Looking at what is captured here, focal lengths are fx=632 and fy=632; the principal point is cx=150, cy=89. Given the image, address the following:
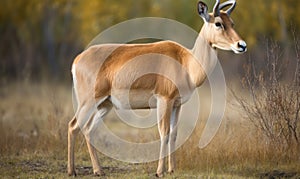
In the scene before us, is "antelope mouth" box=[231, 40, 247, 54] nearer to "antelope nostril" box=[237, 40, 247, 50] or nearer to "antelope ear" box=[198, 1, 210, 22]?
"antelope nostril" box=[237, 40, 247, 50]

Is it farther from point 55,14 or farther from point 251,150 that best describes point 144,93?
point 55,14

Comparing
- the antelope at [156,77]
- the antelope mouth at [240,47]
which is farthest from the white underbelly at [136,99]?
the antelope mouth at [240,47]

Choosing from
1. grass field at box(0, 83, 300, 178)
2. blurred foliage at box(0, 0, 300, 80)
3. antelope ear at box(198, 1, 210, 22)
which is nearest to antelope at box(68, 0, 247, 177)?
antelope ear at box(198, 1, 210, 22)

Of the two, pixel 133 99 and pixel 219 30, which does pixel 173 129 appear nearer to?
pixel 133 99

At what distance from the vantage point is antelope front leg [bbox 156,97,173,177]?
10.5 m

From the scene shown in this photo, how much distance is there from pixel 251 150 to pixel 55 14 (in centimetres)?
2322

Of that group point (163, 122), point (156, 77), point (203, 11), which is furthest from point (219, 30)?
point (163, 122)

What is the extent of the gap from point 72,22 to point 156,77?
24515mm

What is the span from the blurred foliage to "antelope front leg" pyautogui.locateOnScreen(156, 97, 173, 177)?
1691cm

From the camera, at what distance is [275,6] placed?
2794 centimetres

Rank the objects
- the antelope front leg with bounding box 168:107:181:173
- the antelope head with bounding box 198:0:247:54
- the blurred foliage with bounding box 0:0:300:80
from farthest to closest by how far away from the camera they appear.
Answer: the blurred foliage with bounding box 0:0:300:80, the antelope front leg with bounding box 168:107:181:173, the antelope head with bounding box 198:0:247:54

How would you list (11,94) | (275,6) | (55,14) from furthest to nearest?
1. (55,14)
2. (275,6)
3. (11,94)

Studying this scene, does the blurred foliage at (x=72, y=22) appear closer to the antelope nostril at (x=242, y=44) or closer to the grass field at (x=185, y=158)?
the grass field at (x=185, y=158)

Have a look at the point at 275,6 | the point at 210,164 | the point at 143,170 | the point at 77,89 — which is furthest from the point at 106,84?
the point at 275,6
